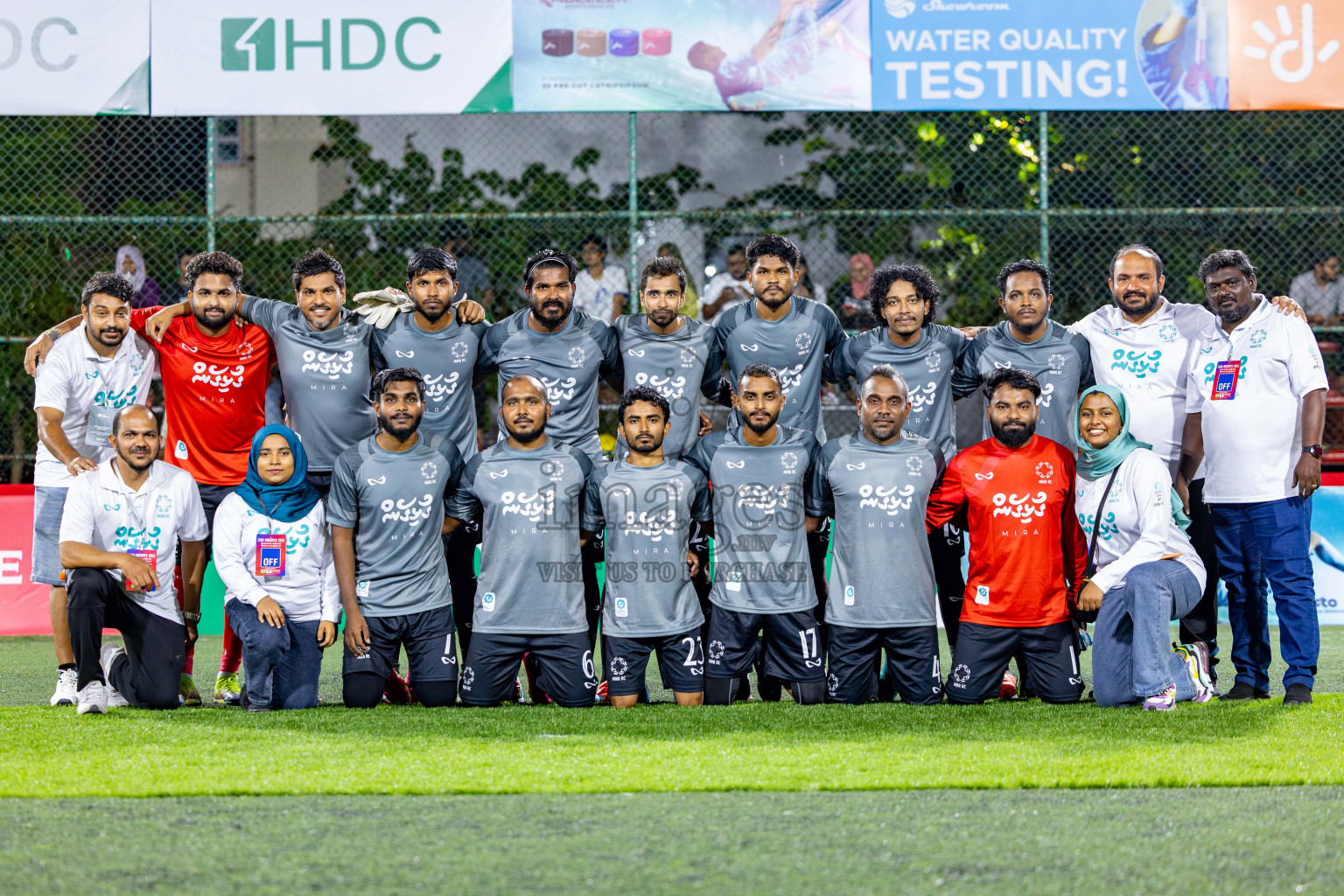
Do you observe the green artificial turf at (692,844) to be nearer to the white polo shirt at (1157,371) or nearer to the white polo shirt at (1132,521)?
the white polo shirt at (1132,521)

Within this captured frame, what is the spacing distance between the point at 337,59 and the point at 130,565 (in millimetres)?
4969

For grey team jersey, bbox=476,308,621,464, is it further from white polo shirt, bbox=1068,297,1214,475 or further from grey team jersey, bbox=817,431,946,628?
white polo shirt, bbox=1068,297,1214,475

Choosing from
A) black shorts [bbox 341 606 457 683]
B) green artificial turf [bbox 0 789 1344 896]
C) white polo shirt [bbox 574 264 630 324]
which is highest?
white polo shirt [bbox 574 264 630 324]

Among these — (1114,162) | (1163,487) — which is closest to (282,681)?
(1163,487)

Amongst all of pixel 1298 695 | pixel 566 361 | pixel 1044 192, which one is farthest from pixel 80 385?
pixel 1044 192

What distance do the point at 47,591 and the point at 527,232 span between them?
4384 mm

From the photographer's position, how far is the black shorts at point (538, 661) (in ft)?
19.2

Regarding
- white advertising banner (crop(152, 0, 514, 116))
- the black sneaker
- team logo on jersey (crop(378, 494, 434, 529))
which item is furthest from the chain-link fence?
the black sneaker

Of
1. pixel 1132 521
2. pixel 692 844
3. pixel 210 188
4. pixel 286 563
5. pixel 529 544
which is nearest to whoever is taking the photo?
pixel 692 844

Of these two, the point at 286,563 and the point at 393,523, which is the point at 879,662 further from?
the point at 286,563

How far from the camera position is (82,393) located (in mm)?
6426

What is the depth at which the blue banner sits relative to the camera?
9555 millimetres

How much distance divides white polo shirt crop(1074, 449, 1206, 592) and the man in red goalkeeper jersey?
0.27ft

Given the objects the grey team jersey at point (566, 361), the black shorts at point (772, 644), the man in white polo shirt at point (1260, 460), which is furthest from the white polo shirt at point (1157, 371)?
the grey team jersey at point (566, 361)
